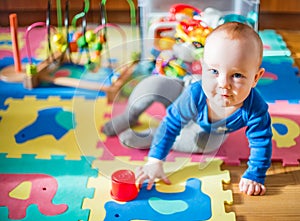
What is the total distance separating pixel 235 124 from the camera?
1075 mm

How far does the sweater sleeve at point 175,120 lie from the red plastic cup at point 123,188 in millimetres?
95

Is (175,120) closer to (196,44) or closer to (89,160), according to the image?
(89,160)

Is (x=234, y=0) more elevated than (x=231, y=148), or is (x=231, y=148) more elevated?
(x=234, y=0)

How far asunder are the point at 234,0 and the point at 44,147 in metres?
0.90

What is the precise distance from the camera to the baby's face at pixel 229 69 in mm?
917

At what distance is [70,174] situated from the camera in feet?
3.60

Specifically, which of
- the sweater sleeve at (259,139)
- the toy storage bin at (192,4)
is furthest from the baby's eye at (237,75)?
the toy storage bin at (192,4)

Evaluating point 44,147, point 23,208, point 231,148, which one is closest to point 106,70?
point 44,147

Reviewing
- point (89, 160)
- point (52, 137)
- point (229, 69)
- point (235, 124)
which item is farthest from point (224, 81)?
point (52, 137)

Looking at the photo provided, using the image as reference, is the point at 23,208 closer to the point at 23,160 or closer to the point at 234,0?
the point at 23,160

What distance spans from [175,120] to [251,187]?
0.68 feet

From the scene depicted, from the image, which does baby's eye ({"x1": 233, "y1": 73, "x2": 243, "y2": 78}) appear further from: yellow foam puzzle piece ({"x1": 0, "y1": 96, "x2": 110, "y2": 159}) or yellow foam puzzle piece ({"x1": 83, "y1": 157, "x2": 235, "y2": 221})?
yellow foam puzzle piece ({"x1": 0, "y1": 96, "x2": 110, "y2": 159})

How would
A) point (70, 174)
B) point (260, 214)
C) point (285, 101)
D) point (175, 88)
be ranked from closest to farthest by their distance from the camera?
point (260, 214) → point (70, 174) → point (175, 88) → point (285, 101)

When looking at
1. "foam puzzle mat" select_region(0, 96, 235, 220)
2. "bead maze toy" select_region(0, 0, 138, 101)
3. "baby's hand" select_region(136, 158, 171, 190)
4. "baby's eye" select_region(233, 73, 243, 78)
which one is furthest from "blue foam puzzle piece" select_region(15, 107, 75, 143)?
"baby's eye" select_region(233, 73, 243, 78)
